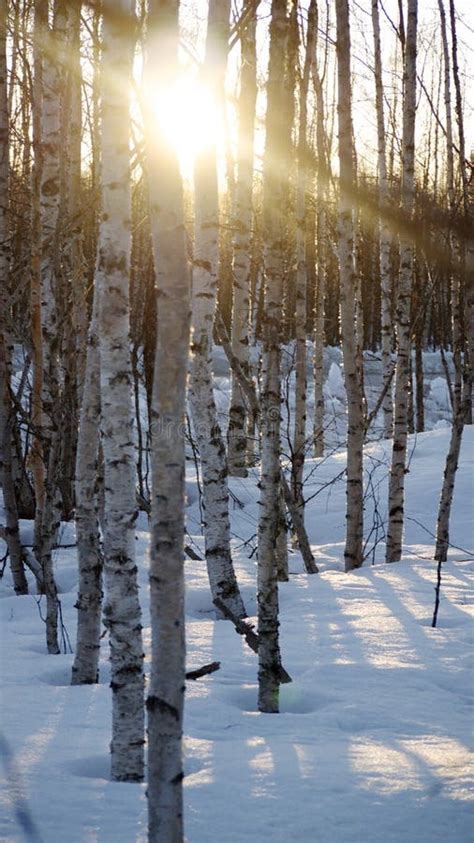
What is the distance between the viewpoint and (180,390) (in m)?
1.90

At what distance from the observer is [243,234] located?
9070 millimetres

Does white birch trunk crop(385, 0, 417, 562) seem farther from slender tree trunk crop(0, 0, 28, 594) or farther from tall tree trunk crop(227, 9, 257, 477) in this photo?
slender tree trunk crop(0, 0, 28, 594)

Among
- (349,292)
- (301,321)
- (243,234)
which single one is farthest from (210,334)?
(301,321)

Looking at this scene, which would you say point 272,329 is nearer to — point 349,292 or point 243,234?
point 349,292

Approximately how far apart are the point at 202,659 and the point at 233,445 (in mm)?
6165

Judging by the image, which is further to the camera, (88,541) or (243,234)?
(243,234)

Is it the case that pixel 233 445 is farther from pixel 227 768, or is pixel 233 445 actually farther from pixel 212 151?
pixel 227 768

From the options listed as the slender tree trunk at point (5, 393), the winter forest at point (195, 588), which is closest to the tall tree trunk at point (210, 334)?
the winter forest at point (195, 588)

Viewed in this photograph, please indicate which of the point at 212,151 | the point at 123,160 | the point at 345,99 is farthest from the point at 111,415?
the point at 345,99

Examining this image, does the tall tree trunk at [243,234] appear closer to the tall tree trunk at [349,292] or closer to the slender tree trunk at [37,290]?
the tall tree trunk at [349,292]

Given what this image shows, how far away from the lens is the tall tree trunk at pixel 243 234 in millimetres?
7352

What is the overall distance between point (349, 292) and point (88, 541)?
3.54 m

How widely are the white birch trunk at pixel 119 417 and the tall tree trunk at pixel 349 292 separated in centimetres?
406

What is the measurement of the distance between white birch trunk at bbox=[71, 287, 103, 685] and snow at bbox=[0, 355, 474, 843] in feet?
0.58
